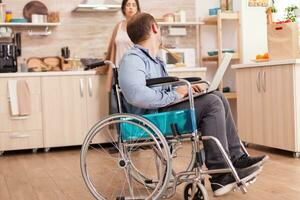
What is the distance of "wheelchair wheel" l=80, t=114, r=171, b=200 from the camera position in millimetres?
2040

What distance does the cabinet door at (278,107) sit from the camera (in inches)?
144

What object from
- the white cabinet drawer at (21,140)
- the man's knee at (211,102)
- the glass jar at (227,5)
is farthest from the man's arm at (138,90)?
the glass jar at (227,5)

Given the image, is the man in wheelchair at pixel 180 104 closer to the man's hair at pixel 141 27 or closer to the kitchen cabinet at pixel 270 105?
the man's hair at pixel 141 27

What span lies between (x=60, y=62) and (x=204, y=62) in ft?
5.39

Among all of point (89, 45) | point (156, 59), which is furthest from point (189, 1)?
point (156, 59)

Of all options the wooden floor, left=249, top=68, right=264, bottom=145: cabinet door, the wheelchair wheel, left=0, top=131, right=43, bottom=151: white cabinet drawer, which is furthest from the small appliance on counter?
left=249, top=68, right=264, bottom=145: cabinet door

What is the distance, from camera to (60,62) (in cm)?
498

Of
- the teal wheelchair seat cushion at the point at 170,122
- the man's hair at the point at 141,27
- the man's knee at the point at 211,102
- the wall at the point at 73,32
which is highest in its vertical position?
the wall at the point at 73,32

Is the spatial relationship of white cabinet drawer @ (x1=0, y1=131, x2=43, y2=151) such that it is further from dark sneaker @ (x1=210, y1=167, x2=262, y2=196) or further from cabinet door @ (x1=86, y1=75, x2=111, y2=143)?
dark sneaker @ (x1=210, y1=167, x2=262, y2=196)

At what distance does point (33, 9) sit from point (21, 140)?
1417 millimetres

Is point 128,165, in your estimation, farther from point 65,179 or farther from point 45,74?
point 45,74

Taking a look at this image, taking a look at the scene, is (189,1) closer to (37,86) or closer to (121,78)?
(37,86)

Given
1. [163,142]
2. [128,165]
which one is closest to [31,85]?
[128,165]

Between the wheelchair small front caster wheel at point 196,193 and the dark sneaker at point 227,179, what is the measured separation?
0.36 feet
